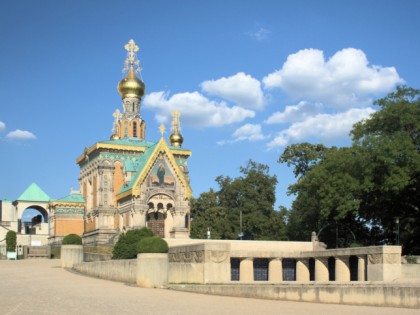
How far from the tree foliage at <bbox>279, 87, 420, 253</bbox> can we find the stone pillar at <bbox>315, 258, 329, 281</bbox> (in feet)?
16.5

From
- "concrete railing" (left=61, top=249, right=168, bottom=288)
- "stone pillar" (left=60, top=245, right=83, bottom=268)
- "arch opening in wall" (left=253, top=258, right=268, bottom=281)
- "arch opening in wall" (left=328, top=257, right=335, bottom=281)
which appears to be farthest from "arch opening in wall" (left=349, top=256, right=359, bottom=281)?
"stone pillar" (left=60, top=245, right=83, bottom=268)

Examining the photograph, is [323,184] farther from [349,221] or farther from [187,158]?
[187,158]

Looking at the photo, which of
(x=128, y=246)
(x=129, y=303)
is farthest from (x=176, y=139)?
(x=129, y=303)

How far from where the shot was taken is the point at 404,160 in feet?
138

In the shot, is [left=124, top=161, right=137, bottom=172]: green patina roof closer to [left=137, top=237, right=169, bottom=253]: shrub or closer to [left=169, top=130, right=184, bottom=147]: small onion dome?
[left=169, top=130, right=184, bottom=147]: small onion dome

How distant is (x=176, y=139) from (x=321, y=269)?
36.4 m

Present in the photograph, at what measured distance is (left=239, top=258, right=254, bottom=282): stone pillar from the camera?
39844 mm

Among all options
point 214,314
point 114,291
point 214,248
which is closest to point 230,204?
point 214,248

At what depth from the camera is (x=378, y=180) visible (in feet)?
145

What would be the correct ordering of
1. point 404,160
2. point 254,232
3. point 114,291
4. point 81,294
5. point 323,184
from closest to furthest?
point 81,294, point 114,291, point 404,160, point 323,184, point 254,232

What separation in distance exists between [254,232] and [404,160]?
77.7 ft

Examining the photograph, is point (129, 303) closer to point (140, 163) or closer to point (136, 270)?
point (136, 270)

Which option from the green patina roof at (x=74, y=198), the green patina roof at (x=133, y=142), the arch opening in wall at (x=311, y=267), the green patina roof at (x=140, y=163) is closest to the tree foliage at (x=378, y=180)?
the arch opening in wall at (x=311, y=267)

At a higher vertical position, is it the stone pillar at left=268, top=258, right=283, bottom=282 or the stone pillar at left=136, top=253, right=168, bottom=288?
the stone pillar at left=136, top=253, right=168, bottom=288
